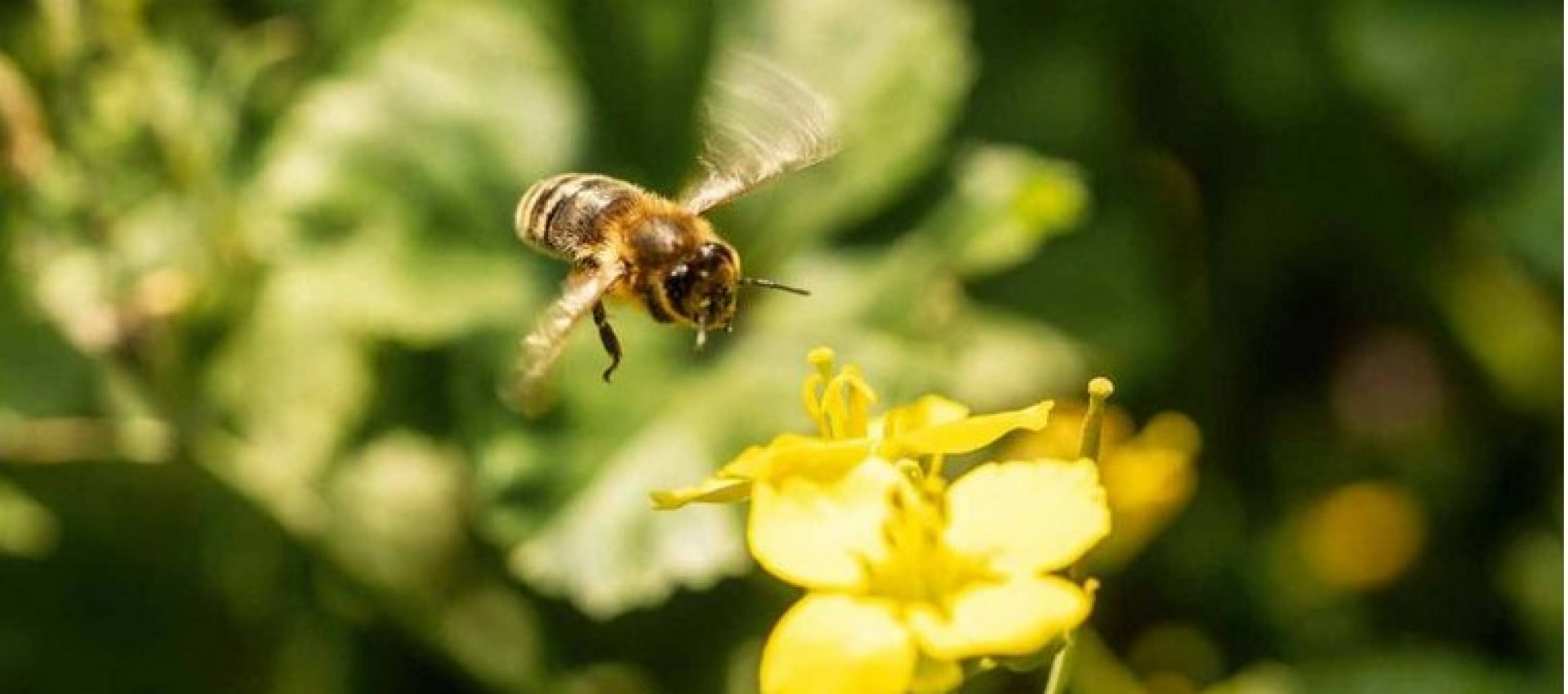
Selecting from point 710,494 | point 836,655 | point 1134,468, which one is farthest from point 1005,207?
point 836,655

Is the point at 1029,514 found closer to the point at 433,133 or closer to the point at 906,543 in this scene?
the point at 906,543

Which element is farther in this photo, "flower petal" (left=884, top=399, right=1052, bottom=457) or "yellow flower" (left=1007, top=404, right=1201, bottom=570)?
"yellow flower" (left=1007, top=404, right=1201, bottom=570)

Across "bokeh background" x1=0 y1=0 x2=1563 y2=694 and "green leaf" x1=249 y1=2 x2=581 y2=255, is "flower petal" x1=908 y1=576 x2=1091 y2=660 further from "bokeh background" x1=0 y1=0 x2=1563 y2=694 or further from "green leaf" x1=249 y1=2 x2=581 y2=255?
"green leaf" x1=249 y1=2 x2=581 y2=255

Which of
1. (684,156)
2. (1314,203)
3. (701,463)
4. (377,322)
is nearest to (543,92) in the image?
(684,156)

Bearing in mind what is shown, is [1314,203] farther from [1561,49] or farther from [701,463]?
[701,463]

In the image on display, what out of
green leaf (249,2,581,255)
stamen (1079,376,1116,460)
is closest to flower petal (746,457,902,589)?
stamen (1079,376,1116,460)

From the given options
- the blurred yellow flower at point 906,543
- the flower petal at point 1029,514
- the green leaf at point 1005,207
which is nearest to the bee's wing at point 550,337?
the blurred yellow flower at point 906,543
